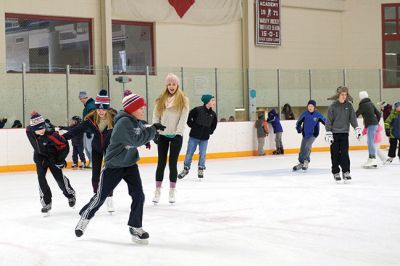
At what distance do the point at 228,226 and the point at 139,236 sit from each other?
3.90 feet

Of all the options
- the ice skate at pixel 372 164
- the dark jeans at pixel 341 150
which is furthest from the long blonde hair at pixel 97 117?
the ice skate at pixel 372 164

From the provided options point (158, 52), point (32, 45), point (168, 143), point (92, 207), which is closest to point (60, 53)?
point (32, 45)

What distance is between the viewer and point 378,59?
26672mm

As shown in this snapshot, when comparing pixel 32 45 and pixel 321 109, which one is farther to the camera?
pixel 321 109

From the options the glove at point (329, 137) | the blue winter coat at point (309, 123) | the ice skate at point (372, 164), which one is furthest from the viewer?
the ice skate at point (372, 164)

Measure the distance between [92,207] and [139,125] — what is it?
0.79m

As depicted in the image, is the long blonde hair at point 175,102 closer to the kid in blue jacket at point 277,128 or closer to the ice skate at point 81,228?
the ice skate at point 81,228

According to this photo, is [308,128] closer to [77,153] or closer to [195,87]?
[77,153]

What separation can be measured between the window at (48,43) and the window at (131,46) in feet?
2.29

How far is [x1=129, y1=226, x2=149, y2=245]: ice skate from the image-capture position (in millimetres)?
6562

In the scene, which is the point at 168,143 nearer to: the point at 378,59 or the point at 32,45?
the point at 32,45

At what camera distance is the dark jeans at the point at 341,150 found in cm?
1183

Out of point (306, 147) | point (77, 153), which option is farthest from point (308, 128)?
point (77, 153)

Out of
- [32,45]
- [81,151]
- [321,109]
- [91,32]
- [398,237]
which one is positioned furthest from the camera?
[321,109]
